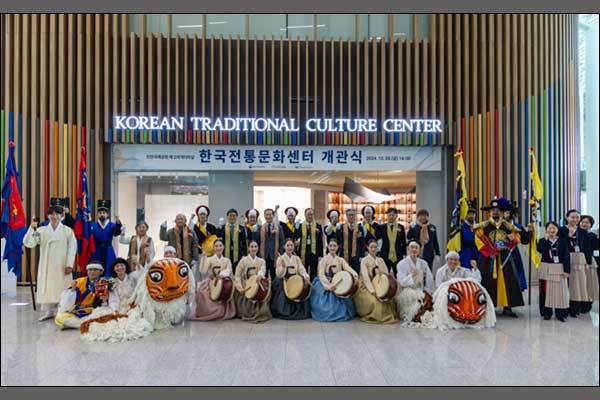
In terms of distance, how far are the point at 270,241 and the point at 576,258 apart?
13.4ft

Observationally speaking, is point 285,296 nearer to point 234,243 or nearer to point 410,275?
point 410,275

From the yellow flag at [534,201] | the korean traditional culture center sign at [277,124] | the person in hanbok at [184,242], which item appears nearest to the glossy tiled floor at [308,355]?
the yellow flag at [534,201]

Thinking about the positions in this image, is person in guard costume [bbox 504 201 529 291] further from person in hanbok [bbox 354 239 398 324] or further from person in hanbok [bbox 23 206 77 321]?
person in hanbok [bbox 23 206 77 321]

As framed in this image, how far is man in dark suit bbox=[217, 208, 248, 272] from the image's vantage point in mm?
8039

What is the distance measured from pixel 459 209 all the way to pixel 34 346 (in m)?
5.57

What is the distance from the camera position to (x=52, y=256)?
6.86m

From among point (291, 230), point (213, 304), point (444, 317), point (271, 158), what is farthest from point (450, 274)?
point (271, 158)

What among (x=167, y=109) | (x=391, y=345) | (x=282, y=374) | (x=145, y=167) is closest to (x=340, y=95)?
(x=167, y=109)

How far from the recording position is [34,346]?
5.34m

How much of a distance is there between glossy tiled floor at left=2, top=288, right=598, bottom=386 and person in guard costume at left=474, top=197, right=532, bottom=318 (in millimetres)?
507

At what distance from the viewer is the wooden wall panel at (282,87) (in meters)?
9.55

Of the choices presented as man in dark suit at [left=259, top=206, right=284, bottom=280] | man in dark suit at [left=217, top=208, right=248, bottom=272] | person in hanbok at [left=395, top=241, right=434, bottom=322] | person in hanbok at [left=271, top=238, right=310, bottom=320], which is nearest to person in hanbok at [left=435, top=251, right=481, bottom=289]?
person in hanbok at [left=395, top=241, right=434, bottom=322]

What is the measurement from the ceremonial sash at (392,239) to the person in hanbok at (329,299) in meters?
1.45

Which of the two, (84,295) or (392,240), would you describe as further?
(392,240)
